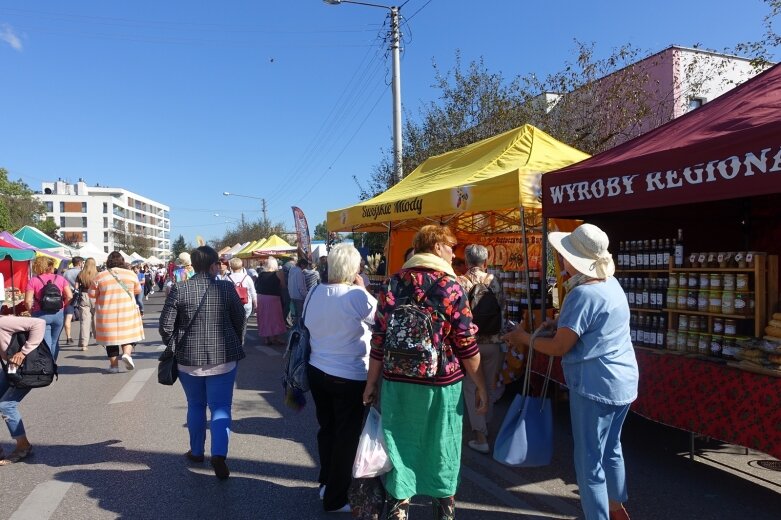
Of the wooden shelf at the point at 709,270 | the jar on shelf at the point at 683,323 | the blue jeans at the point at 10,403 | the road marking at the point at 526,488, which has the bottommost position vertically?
the road marking at the point at 526,488

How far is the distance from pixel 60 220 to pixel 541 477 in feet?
373

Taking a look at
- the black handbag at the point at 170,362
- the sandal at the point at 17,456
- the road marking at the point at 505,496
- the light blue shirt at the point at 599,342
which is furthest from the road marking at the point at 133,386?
the light blue shirt at the point at 599,342

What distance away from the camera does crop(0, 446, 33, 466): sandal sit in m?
4.30

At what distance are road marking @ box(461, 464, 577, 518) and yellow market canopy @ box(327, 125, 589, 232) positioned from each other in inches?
100

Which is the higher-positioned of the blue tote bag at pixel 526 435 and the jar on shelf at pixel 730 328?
the jar on shelf at pixel 730 328

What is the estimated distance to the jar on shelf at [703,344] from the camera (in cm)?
398

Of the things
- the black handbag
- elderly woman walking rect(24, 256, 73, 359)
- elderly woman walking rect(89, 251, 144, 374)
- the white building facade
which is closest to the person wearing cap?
the black handbag

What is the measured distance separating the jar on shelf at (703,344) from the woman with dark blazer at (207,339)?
135 inches

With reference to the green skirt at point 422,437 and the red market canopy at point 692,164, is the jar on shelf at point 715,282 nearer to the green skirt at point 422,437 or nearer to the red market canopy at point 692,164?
the red market canopy at point 692,164

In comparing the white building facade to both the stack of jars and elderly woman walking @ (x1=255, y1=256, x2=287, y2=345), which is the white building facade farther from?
the stack of jars

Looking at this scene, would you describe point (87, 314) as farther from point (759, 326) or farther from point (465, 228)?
point (759, 326)

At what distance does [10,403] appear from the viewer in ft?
13.8

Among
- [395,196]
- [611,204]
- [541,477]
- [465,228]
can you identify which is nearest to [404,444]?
[541,477]

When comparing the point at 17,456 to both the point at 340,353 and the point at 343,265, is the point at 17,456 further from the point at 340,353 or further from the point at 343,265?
the point at 343,265
